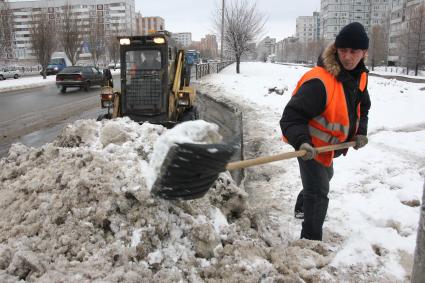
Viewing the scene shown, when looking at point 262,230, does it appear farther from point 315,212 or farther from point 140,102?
point 140,102

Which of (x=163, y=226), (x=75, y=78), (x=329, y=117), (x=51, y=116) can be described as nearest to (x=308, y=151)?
(x=329, y=117)

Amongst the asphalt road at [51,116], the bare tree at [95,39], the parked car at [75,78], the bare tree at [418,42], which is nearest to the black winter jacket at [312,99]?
the asphalt road at [51,116]

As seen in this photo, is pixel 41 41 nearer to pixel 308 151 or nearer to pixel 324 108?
pixel 324 108

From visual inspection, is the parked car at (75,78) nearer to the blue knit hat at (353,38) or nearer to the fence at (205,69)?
the fence at (205,69)

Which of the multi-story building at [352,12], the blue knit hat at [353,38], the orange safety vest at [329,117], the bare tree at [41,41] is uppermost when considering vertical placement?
the multi-story building at [352,12]

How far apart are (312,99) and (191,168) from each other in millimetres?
1114

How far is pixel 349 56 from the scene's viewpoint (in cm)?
312

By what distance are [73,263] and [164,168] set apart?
91 centimetres

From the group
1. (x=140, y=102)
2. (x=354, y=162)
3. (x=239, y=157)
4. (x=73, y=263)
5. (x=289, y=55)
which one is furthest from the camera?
(x=289, y=55)

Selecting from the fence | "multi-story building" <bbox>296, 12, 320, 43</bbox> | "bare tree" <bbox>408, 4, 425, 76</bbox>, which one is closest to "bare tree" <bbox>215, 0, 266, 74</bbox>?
the fence

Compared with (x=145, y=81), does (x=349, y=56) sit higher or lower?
higher

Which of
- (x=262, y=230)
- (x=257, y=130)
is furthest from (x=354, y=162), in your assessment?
(x=257, y=130)

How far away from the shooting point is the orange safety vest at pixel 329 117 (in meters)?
3.10

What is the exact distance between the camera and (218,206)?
380 cm
